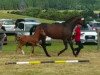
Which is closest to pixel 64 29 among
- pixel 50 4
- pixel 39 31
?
pixel 39 31

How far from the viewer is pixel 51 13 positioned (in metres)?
72.0

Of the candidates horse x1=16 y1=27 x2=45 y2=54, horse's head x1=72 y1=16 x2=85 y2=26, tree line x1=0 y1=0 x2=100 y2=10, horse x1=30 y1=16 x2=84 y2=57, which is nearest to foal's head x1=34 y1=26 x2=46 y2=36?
horse x1=16 y1=27 x2=45 y2=54

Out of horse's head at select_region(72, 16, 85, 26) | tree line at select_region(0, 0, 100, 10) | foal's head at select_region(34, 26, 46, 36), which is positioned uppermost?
horse's head at select_region(72, 16, 85, 26)

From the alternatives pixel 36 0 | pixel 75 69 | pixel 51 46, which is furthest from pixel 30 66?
pixel 36 0

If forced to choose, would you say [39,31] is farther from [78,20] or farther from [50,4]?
[50,4]

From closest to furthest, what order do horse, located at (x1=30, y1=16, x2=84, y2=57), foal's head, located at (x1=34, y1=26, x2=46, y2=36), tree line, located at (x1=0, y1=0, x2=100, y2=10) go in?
1. horse, located at (x1=30, y1=16, x2=84, y2=57)
2. foal's head, located at (x1=34, y1=26, x2=46, y2=36)
3. tree line, located at (x1=0, y1=0, x2=100, y2=10)

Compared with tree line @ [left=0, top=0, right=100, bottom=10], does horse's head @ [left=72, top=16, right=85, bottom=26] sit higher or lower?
higher

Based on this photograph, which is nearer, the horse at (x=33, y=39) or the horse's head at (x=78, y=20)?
the horse's head at (x=78, y=20)

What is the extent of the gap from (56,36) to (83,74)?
6325 mm

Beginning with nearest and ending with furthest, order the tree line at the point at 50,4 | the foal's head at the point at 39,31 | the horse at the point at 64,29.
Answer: the horse at the point at 64,29, the foal's head at the point at 39,31, the tree line at the point at 50,4

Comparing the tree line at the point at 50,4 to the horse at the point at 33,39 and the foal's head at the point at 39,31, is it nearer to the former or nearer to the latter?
the horse at the point at 33,39

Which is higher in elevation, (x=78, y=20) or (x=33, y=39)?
(x=78, y=20)

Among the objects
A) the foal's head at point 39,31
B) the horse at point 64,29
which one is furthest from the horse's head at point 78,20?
the foal's head at point 39,31

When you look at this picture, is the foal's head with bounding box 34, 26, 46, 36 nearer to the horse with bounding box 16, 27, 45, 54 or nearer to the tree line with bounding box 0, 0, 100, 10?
the horse with bounding box 16, 27, 45, 54
